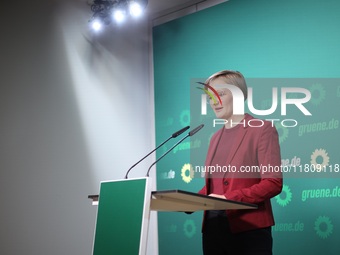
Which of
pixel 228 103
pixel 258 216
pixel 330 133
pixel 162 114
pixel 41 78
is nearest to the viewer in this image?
pixel 258 216

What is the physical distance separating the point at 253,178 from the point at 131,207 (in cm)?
82

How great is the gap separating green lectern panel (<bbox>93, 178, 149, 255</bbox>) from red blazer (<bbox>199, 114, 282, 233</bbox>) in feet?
1.91

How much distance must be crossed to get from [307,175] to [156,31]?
2219 mm

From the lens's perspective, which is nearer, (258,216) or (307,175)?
(258,216)

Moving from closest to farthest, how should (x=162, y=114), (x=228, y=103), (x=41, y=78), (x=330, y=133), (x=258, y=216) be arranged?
(x=258, y=216) < (x=228, y=103) < (x=330, y=133) < (x=41, y=78) < (x=162, y=114)

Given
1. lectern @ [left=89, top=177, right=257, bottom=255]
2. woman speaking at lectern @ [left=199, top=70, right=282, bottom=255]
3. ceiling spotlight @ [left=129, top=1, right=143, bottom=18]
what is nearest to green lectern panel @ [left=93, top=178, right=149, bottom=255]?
lectern @ [left=89, top=177, right=257, bottom=255]

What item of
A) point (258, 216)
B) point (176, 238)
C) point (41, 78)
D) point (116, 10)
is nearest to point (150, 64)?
point (116, 10)

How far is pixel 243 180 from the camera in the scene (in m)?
2.98

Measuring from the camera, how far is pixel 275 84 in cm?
426

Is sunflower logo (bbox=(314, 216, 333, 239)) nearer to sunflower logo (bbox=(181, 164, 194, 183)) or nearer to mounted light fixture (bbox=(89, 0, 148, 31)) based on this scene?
sunflower logo (bbox=(181, 164, 194, 183))

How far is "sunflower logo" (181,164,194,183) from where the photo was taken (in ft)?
15.6

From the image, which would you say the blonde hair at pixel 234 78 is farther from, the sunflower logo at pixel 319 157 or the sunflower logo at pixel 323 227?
the sunflower logo at pixel 323 227

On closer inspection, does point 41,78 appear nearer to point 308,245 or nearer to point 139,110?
point 139,110

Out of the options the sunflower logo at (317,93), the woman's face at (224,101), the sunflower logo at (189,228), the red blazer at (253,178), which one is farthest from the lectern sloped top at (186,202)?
the sunflower logo at (189,228)
